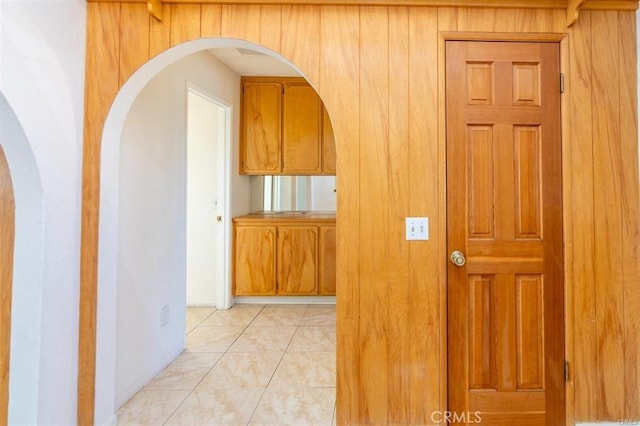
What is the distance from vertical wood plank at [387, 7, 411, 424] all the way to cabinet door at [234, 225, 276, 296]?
7.61ft

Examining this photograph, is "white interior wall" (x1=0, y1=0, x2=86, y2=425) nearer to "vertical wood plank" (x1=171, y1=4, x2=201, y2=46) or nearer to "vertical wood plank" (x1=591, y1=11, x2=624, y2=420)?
"vertical wood plank" (x1=171, y1=4, x2=201, y2=46)

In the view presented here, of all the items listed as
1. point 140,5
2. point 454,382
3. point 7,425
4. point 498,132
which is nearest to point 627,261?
point 498,132

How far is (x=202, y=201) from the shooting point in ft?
12.9

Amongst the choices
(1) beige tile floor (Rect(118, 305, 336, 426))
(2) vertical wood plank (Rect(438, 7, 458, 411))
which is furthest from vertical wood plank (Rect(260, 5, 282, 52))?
(1) beige tile floor (Rect(118, 305, 336, 426))

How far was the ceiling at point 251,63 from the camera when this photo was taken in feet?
10.9

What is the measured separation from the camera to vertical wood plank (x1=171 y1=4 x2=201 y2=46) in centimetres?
179

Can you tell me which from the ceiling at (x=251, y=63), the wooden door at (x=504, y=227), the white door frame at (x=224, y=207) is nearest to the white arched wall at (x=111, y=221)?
the wooden door at (x=504, y=227)

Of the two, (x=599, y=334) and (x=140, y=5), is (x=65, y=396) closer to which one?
(x=140, y=5)

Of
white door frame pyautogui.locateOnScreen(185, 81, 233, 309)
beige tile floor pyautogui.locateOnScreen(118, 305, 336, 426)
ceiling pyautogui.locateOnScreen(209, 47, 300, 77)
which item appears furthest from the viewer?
white door frame pyautogui.locateOnScreen(185, 81, 233, 309)

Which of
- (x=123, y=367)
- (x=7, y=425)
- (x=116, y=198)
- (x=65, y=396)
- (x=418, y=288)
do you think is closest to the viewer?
(x=7, y=425)

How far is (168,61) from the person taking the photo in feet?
6.23

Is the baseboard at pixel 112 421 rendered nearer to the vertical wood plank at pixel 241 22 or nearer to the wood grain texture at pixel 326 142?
the vertical wood plank at pixel 241 22

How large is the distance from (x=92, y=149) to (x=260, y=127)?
8.07ft

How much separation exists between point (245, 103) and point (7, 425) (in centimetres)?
346
